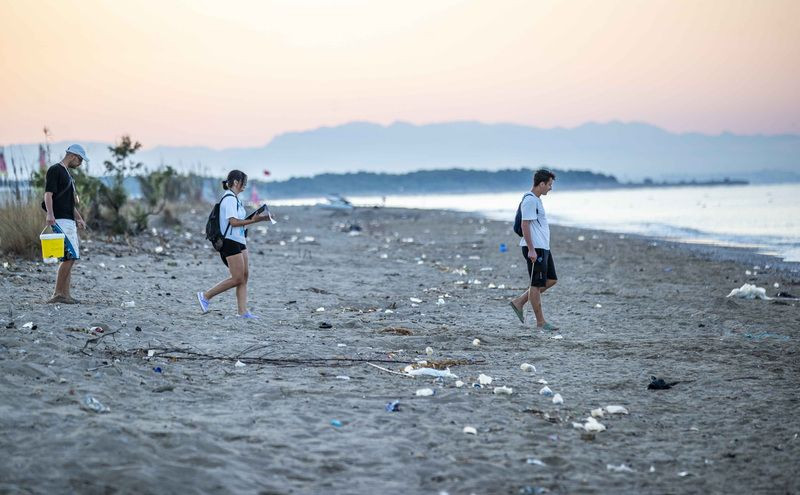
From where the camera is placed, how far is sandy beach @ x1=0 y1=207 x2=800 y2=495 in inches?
170

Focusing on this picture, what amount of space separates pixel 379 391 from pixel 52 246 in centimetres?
461

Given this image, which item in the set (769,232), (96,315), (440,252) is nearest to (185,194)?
(440,252)

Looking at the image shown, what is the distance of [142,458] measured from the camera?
425 centimetres

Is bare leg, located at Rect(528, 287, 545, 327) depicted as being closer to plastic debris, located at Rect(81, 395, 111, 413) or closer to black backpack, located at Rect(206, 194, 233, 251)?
black backpack, located at Rect(206, 194, 233, 251)

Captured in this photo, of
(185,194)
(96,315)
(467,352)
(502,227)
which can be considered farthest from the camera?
(185,194)

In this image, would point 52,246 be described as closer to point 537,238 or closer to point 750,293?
point 537,238

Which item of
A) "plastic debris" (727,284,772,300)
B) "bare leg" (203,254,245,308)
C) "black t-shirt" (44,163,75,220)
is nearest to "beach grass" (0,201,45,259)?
"black t-shirt" (44,163,75,220)

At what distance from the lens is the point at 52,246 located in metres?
8.62

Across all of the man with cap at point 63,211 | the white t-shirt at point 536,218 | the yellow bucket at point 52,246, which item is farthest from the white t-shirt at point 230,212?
the white t-shirt at point 536,218

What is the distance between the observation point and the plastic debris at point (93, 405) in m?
5.03

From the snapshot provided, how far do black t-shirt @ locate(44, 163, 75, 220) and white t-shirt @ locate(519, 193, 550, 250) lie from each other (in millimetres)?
5098

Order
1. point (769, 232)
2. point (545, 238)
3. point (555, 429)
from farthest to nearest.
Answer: point (769, 232) → point (545, 238) → point (555, 429)

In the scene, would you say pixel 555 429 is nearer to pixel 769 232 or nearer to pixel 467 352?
pixel 467 352

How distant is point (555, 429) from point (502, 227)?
25589 millimetres
